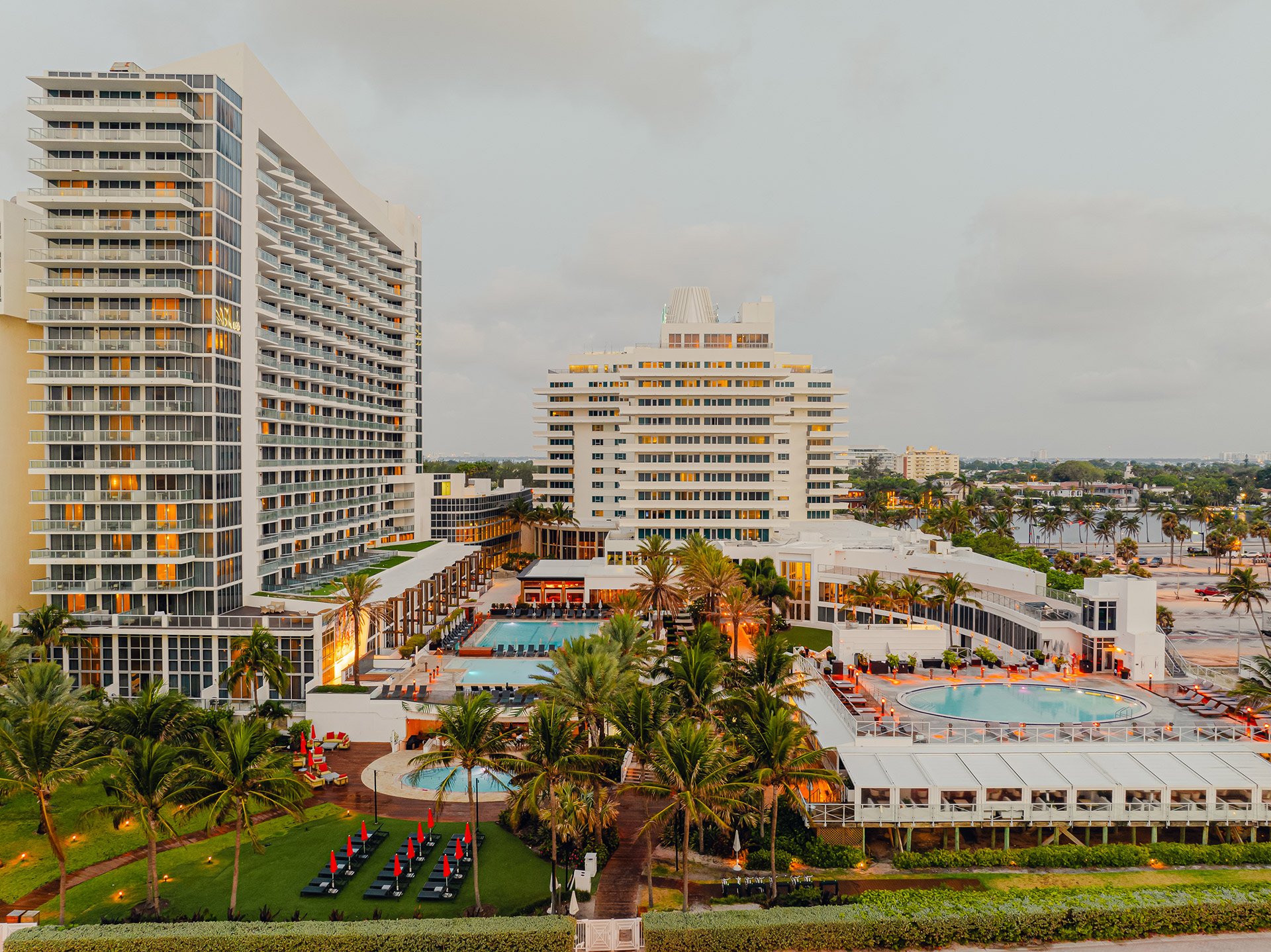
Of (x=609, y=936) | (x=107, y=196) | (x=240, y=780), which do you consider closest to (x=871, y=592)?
(x=609, y=936)

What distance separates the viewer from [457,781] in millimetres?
41125

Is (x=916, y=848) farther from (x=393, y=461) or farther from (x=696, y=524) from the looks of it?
(x=393, y=461)

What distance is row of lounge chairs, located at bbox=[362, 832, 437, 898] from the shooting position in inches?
1145

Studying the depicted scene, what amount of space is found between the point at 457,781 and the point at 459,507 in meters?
58.5

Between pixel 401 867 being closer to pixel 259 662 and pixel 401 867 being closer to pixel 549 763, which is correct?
pixel 549 763

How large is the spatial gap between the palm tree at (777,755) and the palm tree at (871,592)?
34.0 meters

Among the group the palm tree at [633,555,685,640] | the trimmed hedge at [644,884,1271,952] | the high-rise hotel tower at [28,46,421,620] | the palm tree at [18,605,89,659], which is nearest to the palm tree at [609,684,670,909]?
the trimmed hedge at [644,884,1271,952]

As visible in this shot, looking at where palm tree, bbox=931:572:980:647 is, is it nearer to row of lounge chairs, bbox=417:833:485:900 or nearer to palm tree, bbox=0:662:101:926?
row of lounge chairs, bbox=417:833:485:900

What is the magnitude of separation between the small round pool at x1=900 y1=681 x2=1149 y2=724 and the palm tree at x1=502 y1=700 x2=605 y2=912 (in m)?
20.2

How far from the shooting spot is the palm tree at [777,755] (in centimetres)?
2870

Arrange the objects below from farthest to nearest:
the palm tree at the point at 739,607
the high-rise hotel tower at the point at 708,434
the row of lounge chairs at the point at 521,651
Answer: the high-rise hotel tower at the point at 708,434, the row of lounge chairs at the point at 521,651, the palm tree at the point at 739,607

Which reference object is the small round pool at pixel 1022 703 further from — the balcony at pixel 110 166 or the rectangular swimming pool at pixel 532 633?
the balcony at pixel 110 166

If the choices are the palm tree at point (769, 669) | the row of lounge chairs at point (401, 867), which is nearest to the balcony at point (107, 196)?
the row of lounge chairs at point (401, 867)

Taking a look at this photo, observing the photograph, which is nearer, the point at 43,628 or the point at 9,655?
the point at 9,655
